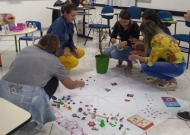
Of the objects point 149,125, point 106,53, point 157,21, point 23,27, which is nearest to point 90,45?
point 106,53

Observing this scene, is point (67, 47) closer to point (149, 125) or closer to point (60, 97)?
point (60, 97)

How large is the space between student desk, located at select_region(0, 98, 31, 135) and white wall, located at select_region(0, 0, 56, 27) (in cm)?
531

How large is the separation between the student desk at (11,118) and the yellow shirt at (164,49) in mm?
1888

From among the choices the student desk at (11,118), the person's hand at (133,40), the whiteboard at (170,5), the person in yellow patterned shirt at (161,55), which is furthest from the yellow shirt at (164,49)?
the whiteboard at (170,5)

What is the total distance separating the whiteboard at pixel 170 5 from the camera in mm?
4559

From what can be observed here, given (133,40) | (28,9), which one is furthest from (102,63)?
(28,9)

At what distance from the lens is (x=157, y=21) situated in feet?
9.74

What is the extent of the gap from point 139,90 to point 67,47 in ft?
4.19

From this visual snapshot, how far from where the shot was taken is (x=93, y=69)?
11.7ft

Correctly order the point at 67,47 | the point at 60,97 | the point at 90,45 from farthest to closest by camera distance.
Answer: the point at 90,45 < the point at 67,47 < the point at 60,97

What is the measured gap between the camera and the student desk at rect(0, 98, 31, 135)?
104 cm

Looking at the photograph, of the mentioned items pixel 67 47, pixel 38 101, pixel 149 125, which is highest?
pixel 67 47

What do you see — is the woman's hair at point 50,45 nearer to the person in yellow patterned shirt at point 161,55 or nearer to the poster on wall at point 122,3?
the person in yellow patterned shirt at point 161,55

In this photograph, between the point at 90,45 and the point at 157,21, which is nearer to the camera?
the point at 157,21
